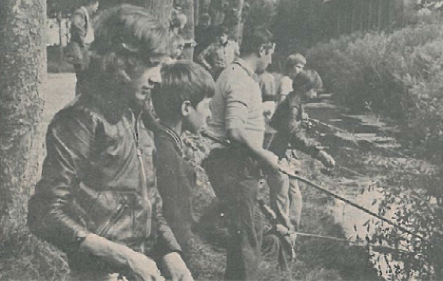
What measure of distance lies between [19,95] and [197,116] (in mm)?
1188

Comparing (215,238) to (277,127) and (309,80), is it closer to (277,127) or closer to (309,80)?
(277,127)

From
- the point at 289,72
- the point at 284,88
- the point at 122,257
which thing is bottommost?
the point at 122,257

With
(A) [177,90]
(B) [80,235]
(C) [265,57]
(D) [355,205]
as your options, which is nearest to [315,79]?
(C) [265,57]

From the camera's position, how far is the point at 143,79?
3787 mm

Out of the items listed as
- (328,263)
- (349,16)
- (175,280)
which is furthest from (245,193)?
(349,16)

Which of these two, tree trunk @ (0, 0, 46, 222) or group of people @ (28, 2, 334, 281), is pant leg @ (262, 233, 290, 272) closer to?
group of people @ (28, 2, 334, 281)

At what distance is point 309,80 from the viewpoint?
4602 millimetres

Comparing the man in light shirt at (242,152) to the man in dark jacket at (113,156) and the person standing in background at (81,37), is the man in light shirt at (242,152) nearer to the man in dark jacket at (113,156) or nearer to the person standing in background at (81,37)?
the man in dark jacket at (113,156)

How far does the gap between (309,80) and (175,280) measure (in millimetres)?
1685

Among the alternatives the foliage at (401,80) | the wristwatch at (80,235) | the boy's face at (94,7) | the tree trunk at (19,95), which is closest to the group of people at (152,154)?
the wristwatch at (80,235)

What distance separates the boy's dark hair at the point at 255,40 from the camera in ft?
14.6

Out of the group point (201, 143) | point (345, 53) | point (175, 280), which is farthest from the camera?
point (345, 53)

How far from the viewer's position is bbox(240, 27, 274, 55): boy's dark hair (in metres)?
4.45

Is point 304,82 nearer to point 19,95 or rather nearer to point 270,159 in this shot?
point 270,159
